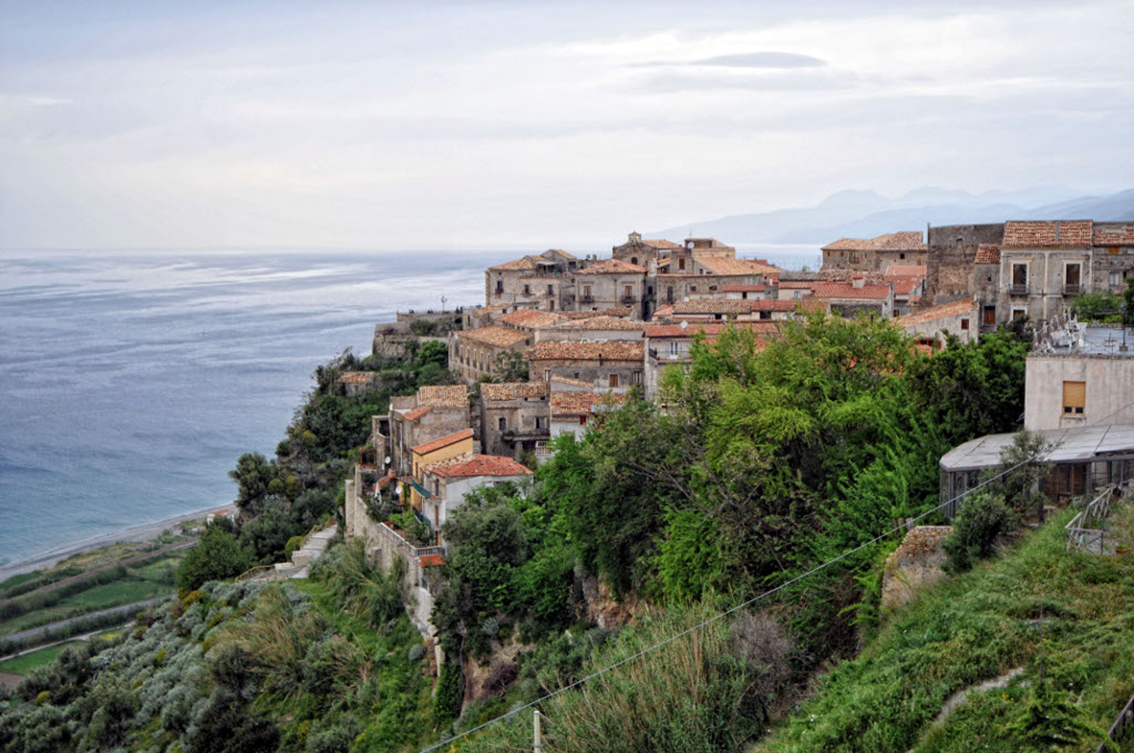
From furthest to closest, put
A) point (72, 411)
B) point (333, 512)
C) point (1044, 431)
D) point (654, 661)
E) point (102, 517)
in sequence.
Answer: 1. point (72, 411)
2. point (102, 517)
3. point (333, 512)
4. point (1044, 431)
5. point (654, 661)

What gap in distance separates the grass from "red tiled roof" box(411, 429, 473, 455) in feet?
55.7

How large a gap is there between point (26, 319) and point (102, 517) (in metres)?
112

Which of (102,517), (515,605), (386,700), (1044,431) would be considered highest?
(1044,431)

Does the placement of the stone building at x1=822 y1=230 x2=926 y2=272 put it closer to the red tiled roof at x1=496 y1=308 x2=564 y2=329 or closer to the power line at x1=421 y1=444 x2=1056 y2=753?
the red tiled roof at x1=496 y1=308 x2=564 y2=329

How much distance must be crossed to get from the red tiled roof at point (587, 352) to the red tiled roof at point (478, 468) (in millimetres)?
8244

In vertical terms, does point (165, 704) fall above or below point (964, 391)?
below

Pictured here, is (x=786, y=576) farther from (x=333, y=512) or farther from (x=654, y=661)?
(x=333, y=512)

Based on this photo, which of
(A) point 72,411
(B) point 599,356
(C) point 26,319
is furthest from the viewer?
(C) point 26,319

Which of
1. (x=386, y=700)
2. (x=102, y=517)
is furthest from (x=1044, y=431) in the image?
(x=102, y=517)

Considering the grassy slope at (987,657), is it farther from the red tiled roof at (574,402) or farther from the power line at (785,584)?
the red tiled roof at (574,402)

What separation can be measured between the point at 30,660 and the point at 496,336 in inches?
807

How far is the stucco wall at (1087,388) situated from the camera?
50.9 feet

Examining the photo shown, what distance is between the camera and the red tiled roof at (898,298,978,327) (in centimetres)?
2811

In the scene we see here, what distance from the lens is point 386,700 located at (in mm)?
22281
